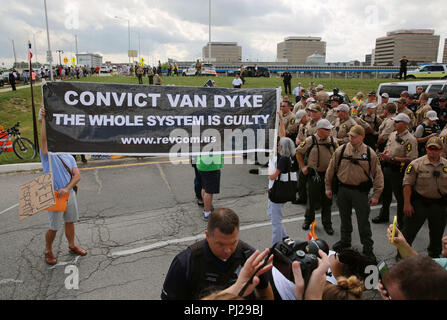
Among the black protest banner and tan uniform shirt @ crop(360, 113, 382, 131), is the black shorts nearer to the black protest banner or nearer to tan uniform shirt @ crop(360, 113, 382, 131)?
the black protest banner

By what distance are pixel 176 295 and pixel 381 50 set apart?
687 ft

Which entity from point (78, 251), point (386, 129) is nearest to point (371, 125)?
point (386, 129)

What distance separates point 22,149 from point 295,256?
36.3 ft

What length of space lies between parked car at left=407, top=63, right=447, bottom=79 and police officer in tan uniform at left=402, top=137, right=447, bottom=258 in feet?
88.1

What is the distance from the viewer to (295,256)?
7.13 ft

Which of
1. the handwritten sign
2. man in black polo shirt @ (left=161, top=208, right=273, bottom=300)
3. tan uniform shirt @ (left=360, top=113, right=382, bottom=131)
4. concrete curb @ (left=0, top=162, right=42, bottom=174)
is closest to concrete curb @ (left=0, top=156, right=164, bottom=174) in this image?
concrete curb @ (left=0, top=162, right=42, bottom=174)

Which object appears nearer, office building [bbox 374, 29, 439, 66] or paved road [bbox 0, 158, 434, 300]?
paved road [bbox 0, 158, 434, 300]

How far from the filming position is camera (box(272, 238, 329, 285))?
2062 millimetres

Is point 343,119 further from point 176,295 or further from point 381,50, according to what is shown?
point 381,50

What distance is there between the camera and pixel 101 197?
22.7ft

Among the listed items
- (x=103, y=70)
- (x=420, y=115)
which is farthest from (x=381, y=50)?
(x=420, y=115)

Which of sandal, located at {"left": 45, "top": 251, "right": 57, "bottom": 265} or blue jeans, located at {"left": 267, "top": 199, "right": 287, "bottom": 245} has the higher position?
Result: blue jeans, located at {"left": 267, "top": 199, "right": 287, "bottom": 245}

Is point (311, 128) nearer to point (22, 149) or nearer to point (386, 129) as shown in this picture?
point (386, 129)

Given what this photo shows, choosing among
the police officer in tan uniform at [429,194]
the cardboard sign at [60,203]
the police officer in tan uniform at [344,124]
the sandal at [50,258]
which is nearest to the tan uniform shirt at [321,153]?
the police officer in tan uniform at [429,194]
